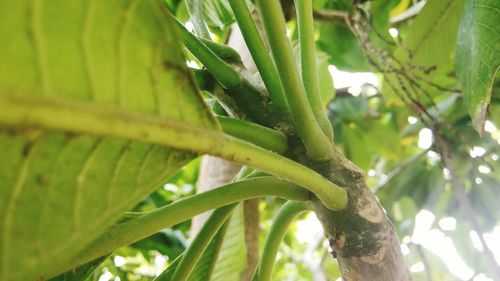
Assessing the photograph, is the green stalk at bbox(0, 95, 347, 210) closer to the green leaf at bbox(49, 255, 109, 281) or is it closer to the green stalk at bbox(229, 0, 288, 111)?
the green stalk at bbox(229, 0, 288, 111)

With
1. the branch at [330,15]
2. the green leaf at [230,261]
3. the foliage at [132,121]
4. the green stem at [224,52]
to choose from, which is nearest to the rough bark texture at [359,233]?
the foliage at [132,121]

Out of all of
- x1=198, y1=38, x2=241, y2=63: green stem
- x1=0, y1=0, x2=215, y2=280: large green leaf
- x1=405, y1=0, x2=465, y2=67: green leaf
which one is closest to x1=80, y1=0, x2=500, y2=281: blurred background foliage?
x1=405, y1=0, x2=465, y2=67: green leaf

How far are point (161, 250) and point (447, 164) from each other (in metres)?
0.60

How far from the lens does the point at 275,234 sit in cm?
58

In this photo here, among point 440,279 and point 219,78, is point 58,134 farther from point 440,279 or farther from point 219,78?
point 440,279

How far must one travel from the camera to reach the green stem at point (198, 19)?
669 mm

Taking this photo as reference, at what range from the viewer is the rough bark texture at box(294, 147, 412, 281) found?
19.1 inches

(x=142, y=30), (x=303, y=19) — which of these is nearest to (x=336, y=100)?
(x=303, y=19)

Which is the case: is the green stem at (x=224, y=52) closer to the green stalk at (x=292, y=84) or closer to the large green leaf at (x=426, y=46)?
the green stalk at (x=292, y=84)

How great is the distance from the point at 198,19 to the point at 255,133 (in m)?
0.26

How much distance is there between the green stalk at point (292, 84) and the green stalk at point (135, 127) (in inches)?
A: 1.9

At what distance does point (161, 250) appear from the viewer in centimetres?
120

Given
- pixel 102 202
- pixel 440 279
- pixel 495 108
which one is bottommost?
pixel 102 202

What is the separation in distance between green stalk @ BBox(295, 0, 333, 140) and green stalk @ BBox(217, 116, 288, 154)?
46mm
